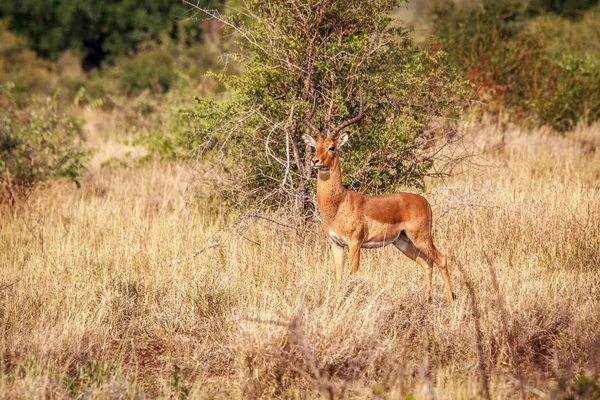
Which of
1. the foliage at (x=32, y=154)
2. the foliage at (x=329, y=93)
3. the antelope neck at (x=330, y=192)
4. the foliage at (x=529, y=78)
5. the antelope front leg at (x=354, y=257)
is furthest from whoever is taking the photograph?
the foliage at (x=529, y=78)

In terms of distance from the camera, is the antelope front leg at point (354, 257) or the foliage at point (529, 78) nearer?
the antelope front leg at point (354, 257)

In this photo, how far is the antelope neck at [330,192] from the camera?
6520 millimetres

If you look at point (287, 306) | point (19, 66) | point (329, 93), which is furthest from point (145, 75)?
point (287, 306)

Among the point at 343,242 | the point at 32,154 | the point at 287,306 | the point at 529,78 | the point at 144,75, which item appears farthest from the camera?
the point at 144,75

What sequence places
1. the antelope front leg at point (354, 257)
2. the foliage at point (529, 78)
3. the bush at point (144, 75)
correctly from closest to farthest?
1. the antelope front leg at point (354, 257)
2. the foliage at point (529, 78)
3. the bush at point (144, 75)

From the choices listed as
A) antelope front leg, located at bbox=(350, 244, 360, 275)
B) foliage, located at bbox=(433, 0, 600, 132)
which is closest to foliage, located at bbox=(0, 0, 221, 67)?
foliage, located at bbox=(433, 0, 600, 132)

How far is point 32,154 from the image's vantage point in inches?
417

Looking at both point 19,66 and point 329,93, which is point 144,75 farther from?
point 329,93

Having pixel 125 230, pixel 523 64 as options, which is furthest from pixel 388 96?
pixel 523 64

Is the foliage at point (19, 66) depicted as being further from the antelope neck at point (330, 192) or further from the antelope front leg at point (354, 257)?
the antelope front leg at point (354, 257)

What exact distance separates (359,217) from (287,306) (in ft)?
3.94

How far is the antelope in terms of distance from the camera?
647 centimetres

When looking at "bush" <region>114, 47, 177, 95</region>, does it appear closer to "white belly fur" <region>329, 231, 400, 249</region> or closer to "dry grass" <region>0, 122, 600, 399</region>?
"dry grass" <region>0, 122, 600, 399</region>

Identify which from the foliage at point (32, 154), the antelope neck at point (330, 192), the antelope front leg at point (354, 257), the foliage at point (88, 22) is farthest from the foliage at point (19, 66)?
the antelope front leg at point (354, 257)
